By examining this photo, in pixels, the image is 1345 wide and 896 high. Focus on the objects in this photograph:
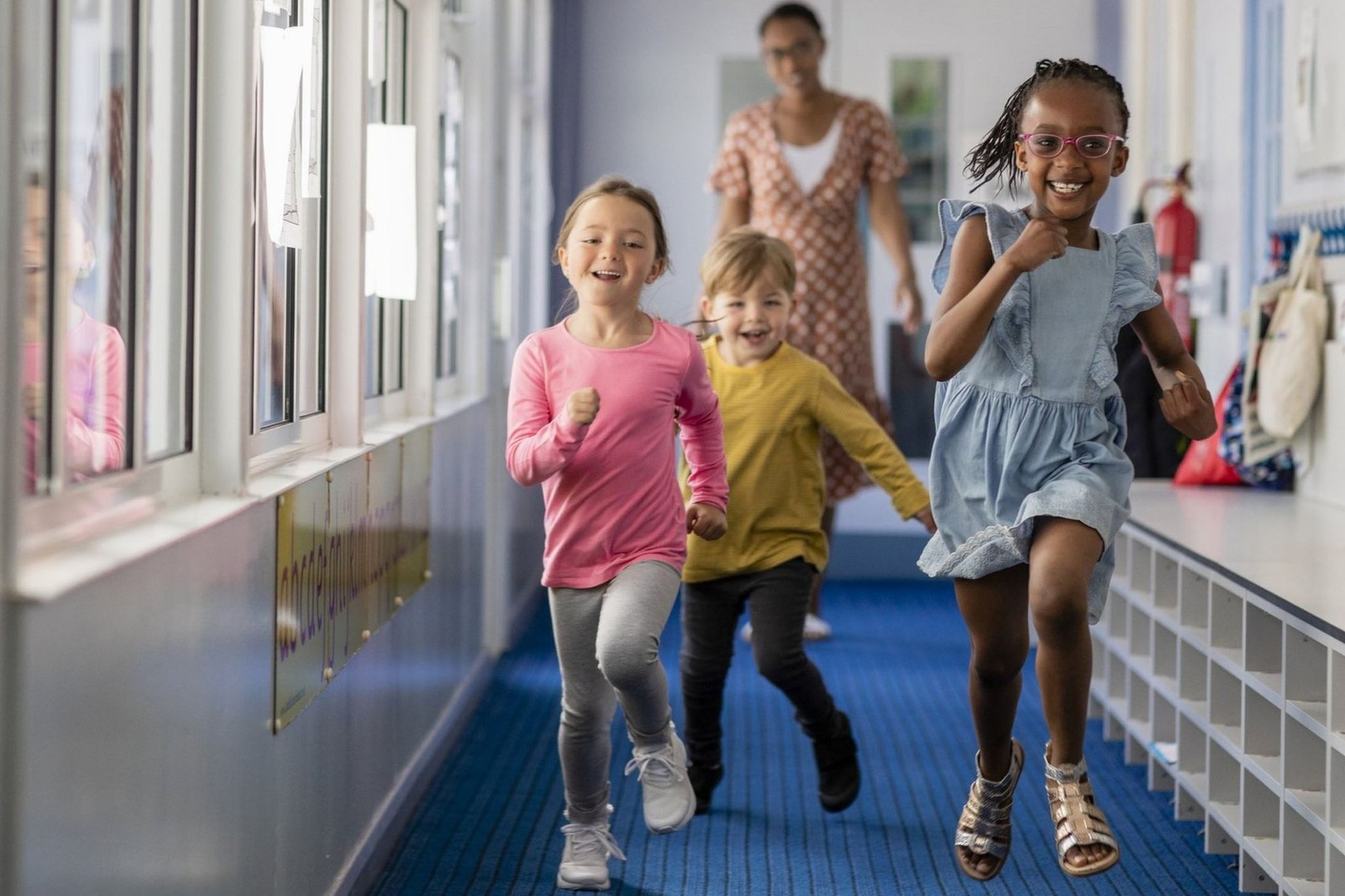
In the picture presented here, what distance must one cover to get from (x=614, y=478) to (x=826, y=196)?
2248mm

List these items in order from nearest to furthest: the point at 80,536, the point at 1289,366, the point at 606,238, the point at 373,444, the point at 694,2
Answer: the point at 80,536 → the point at 606,238 → the point at 373,444 → the point at 1289,366 → the point at 694,2

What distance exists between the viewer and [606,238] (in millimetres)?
2367

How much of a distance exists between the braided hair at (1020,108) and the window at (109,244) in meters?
0.97

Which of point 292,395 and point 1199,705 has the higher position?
point 292,395

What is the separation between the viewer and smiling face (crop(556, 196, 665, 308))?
7.79ft

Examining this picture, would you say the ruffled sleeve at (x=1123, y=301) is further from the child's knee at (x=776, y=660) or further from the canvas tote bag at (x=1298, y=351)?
the canvas tote bag at (x=1298, y=351)

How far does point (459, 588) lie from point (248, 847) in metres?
1.91

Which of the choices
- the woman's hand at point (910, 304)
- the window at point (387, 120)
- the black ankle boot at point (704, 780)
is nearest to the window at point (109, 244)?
the window at point (387, 120)

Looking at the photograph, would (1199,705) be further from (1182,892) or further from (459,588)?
(459,588)

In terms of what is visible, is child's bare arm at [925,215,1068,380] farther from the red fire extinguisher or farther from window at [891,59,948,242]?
window at [891,59,948,242]

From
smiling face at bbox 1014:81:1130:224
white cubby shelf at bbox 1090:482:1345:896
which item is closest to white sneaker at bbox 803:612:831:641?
white cubby shelf at bbox 1090:482:1345:896

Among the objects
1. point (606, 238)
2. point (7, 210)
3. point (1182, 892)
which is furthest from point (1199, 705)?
point (7, 210)

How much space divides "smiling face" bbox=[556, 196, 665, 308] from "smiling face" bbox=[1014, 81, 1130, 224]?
24.0 inches

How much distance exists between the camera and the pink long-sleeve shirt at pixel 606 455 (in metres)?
2.37
